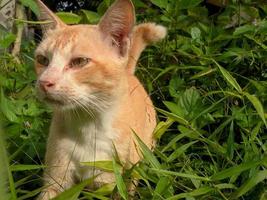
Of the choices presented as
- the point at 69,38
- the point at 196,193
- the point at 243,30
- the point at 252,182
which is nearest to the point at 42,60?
the point at 69,38

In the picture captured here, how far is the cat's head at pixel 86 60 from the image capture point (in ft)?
5.70

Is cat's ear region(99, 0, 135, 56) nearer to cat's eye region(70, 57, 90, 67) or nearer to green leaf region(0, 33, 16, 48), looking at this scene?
cat's eye region(70, 57, 90, 67)

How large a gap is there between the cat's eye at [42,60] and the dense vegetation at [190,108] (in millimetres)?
167

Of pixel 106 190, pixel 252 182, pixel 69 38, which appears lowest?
pixel 106 190

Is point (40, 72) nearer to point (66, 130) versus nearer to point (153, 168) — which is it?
point (66, 130)

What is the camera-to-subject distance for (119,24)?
1915 mm

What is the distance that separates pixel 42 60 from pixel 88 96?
27 cm

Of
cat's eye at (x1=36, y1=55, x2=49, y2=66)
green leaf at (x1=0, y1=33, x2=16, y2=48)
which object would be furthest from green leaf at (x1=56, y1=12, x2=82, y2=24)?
cat's eye at (x1=36, y1=55, x2=49, y2=66)

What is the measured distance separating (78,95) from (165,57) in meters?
1.33

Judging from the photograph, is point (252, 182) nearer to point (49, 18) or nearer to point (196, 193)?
point (196, 193)

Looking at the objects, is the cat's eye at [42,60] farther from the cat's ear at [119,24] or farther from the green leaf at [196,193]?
the green leaf at [196,193]

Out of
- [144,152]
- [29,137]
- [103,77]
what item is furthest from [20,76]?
[144,152]

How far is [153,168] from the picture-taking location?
63.3 inches

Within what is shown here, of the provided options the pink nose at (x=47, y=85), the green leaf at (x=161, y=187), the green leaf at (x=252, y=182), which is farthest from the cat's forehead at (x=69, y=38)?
the green leaf at (x=252, y=182)
